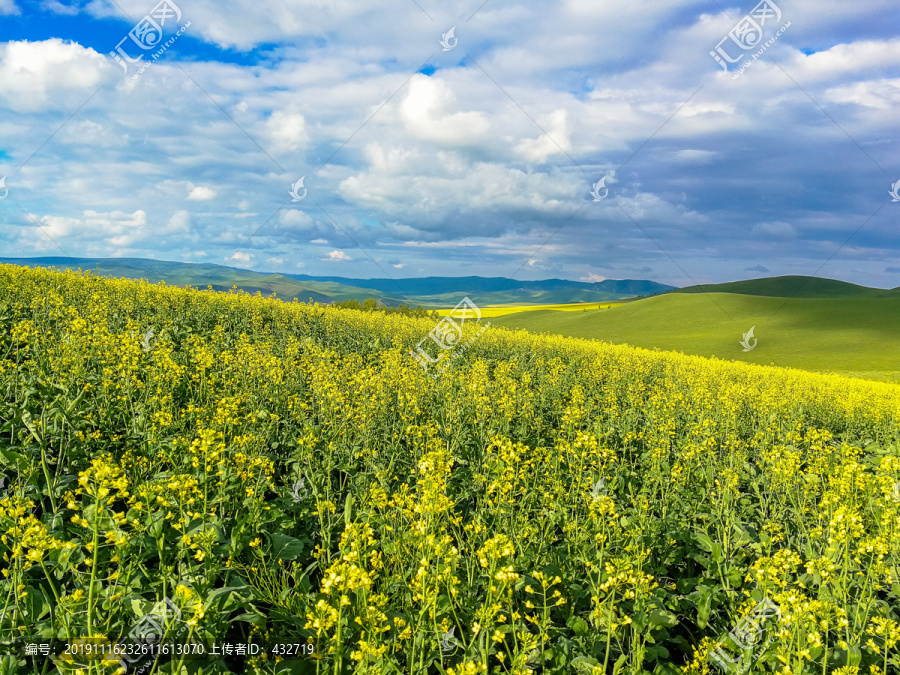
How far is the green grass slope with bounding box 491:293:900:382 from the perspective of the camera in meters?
40.9

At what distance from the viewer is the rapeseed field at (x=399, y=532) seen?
276cm

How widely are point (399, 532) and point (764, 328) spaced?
2550 inches

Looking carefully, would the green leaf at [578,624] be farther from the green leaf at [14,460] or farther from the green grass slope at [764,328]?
the green grass slope at [764,328]

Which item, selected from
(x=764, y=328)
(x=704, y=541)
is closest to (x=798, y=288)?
(x=764, y=328)

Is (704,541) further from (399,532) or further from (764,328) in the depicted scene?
(764,328)

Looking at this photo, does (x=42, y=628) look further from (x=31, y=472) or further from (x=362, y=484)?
(x=362, y=484)

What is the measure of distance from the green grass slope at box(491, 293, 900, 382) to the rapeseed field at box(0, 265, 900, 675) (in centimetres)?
3530

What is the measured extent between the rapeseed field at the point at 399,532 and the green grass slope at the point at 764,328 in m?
35.3

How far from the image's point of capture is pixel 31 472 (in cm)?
360

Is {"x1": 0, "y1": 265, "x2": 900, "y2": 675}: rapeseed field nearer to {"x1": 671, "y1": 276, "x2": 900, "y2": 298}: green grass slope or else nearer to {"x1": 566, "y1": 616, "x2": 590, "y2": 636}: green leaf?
{"x1": 566, "y1": 616, "x2": 590, "y2": 636}: green leaf

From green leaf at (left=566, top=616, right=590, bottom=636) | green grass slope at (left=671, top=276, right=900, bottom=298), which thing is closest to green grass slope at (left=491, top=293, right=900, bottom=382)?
green leaf at (left=566, top=616, right=590, bottom=636)

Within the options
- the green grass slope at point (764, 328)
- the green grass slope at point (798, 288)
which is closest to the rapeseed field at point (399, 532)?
the green grass slope at point (764, 328)

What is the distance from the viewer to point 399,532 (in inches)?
159

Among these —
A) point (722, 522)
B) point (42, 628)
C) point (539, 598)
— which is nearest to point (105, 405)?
point (42, 628)
